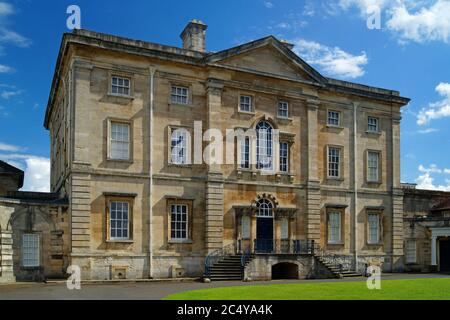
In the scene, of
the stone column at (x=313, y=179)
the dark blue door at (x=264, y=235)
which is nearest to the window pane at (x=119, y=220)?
the dark blue door at (x=264, y=235)

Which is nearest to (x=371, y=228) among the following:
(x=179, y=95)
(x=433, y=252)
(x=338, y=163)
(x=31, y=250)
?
(x=338, y=163)

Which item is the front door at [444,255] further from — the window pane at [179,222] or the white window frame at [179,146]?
the white window frame at [179,146]

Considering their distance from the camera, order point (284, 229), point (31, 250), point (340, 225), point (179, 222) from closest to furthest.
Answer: point (31, 250), point (179, 222), point (284, 229), point (340, 225)

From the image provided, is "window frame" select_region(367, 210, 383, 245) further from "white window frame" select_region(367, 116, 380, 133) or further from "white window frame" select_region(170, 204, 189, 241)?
"white window frame" select_region(170, 204, 189, 241)

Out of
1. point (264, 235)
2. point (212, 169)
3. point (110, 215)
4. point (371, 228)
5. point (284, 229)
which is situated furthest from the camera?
point (371, 228)

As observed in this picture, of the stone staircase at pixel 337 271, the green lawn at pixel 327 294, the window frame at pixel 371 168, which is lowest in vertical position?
the stone staircase at pixel 337 271

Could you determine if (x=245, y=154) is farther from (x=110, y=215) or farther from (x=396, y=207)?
(x=396, y=207)

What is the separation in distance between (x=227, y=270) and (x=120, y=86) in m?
11.2

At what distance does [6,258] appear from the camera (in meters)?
27.0

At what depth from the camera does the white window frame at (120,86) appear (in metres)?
29.6

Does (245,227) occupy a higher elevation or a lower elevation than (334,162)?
lower

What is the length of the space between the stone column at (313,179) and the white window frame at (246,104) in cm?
409
